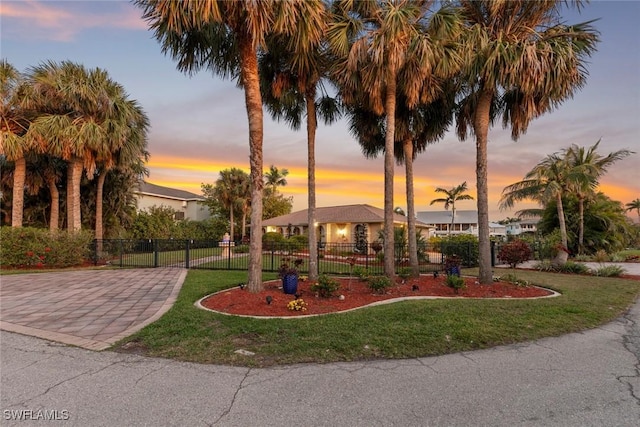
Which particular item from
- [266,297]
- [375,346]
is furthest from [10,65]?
[375,346]

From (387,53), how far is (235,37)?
3.95m

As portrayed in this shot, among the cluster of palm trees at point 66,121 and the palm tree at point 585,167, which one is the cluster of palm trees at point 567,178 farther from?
the cluster of palm trees at point 66,121

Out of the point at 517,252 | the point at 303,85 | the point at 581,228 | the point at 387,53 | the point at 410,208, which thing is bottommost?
the point at 517,252

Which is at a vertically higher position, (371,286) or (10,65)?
(10,65)

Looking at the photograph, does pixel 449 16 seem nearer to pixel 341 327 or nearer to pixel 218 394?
pixel 341 327

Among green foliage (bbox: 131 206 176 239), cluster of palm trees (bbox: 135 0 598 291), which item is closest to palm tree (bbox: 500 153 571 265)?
cluster of palm trees (bbox: 135 0 598 291)

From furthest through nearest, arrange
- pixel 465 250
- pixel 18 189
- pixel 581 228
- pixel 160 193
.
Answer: pixel 160 193 < pixel 581 228 < pixel 465 250 < pixel 18 189

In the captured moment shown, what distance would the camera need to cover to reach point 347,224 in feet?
94.3

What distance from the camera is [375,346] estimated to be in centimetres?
431

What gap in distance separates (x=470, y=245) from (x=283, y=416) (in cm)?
1471

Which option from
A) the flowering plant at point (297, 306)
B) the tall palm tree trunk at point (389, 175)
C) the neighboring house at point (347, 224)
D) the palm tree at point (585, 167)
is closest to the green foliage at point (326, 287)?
the flowering plant at point (297, 306)

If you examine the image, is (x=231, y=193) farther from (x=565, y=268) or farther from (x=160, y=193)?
(x=565, y=268)

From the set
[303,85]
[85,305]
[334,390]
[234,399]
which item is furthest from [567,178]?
[85,305]

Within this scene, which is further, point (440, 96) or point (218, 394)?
point (440, 96)
